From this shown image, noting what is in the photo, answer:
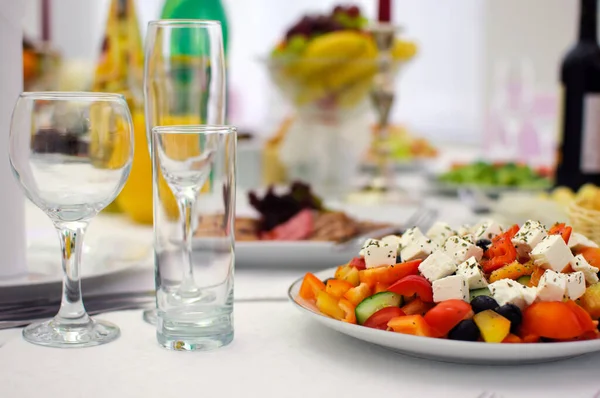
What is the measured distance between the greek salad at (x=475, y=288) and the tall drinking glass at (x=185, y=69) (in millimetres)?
305

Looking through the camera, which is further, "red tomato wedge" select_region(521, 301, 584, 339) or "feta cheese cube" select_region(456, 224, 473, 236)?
"feta cheese cube" select_region(456, 224, 473, 236)

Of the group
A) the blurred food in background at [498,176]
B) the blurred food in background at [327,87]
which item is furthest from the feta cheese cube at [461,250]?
the blurred food in background at [498,176]

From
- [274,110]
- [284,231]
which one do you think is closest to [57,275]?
[284,231]

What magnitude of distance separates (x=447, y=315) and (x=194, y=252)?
25 centimetres

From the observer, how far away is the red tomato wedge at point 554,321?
0.66 m

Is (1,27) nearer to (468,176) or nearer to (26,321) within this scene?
(26,321)

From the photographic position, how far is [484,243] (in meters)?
0.82

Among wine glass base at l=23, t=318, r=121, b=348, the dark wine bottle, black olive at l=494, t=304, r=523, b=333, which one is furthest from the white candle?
the dark wine bottle

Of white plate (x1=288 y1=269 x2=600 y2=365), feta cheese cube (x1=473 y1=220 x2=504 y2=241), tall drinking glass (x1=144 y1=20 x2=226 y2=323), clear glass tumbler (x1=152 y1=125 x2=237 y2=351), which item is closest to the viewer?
white plate (x1=288 y1=269 x2=600 y2=365)

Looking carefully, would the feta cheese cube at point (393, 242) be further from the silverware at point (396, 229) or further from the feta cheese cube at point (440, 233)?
the silverware at point (396, 229)

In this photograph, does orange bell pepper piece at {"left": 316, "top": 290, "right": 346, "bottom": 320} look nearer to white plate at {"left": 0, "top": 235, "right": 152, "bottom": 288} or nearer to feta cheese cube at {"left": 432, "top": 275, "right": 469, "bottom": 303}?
feta cheese cube at {"left": 432, "top": 275, "right": 469, "bottom": 303}

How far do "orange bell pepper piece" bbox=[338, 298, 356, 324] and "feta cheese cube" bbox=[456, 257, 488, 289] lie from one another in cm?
10

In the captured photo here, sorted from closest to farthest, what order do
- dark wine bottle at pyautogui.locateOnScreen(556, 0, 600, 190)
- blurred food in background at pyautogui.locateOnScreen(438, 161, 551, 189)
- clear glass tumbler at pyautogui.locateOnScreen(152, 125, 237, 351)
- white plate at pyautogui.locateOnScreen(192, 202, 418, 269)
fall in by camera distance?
1. clear glass tumbler at pyautogui.locateOnScreen(152, 125, 237, 351)
2. white plate at pyautogui.locateOnScreen(192, 202, 418, 269)
3. dark wine bottle at pyautogui.locateOnScreen(556, 0, 600, 190)
4. blurred food in background at pyautogui.locateOnScreen(438, 161, 551, 189)

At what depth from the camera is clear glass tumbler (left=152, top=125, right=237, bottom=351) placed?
2.47ft
